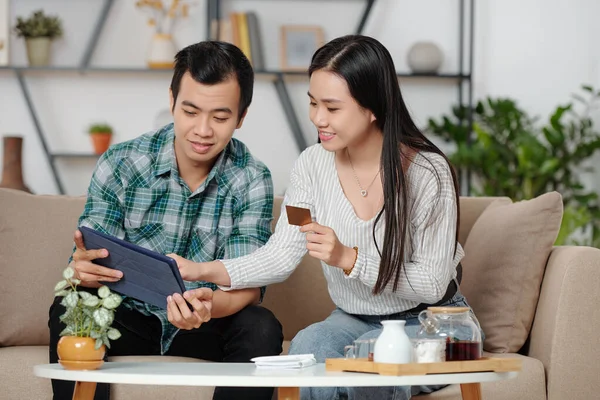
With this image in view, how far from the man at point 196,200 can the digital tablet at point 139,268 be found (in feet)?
0.56

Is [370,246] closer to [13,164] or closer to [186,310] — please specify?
[186,310]

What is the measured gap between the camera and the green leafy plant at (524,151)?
14.7ft

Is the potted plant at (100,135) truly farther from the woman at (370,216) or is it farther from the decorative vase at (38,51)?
the woman at (370,216)

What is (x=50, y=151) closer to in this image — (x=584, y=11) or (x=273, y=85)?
(x=273, y=85)

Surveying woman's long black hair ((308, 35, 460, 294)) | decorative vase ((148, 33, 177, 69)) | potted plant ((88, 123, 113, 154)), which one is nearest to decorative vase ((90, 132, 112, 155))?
potted plant ((88, 123, 113, 154))

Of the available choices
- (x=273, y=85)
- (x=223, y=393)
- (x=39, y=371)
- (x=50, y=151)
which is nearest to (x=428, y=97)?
(x=273, y=85)

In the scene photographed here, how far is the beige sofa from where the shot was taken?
6.84 ft

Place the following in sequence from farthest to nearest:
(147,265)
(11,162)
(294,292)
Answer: (11,162) < (294,292) < (147,265)

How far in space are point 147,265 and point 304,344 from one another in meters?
0.42

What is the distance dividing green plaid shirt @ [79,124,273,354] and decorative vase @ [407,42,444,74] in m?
2.65

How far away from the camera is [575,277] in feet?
6.99

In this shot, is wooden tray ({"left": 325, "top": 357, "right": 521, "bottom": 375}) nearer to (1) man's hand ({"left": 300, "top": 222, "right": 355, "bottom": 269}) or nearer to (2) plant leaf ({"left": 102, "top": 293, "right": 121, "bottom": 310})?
(1) man's hand ({"left": 300, "top": 222, "right": 355, "bottom": 269})

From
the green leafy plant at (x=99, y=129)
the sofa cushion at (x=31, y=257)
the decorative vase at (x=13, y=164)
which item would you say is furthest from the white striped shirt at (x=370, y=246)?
the green leafy plant at (x=99, y=129)

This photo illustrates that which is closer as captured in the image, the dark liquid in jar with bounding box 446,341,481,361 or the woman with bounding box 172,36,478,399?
the dark liquid in jar with bounding box 446,341,481,361
